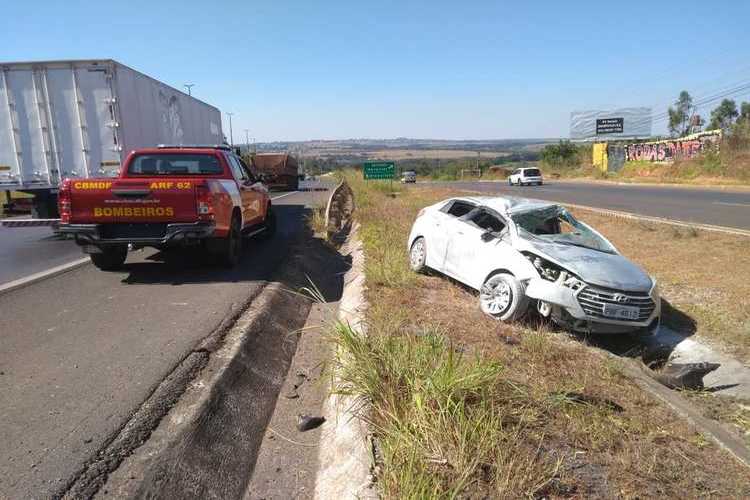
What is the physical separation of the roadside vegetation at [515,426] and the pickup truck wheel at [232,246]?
3.67 meters

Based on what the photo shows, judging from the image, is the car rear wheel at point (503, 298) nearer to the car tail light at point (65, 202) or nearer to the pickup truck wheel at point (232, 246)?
the pickup truck wheel at point (232, 246)

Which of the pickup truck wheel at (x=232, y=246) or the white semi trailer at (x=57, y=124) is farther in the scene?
the white semi trailer at (x=57, y=124)

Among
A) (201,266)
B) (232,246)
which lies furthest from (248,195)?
(201,266)

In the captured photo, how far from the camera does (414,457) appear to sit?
2795mm

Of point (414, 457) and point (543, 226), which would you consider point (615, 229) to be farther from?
point (414, 457)

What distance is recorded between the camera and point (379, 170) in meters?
28.2

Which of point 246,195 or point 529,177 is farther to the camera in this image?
point 529,177

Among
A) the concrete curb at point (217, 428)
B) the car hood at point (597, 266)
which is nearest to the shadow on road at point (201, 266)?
the concrete curb at point (217, 428)

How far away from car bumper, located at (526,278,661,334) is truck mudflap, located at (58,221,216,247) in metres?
4.42

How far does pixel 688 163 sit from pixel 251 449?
46.1 meters

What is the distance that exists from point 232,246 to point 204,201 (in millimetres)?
1204

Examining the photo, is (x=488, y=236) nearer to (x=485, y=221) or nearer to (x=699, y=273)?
(x=485, y=221)

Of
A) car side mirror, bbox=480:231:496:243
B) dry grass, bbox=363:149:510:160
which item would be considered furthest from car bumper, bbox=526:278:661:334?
dry grass, bbox=363:149:510:160

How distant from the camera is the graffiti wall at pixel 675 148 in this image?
1638 inches
